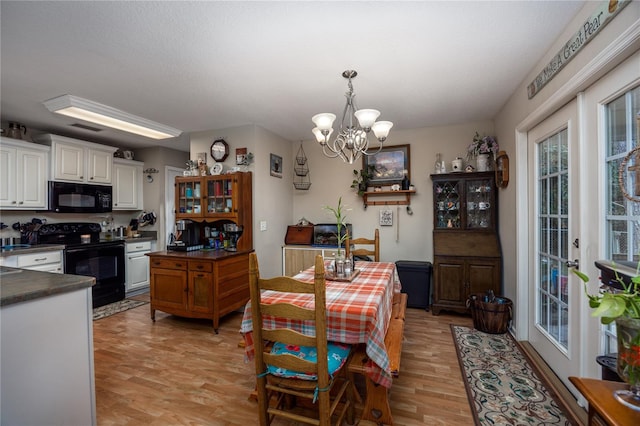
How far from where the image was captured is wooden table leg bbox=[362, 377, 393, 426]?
171 cm

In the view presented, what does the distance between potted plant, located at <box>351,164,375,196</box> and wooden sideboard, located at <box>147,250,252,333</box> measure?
1909 millimetres

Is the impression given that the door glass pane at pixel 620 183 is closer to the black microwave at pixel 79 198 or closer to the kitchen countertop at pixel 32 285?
the kitchen countertop at pixel 32 285

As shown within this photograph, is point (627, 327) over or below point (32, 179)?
below

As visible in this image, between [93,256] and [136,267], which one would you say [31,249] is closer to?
[93,256]

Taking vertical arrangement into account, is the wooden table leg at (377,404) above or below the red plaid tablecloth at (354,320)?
below

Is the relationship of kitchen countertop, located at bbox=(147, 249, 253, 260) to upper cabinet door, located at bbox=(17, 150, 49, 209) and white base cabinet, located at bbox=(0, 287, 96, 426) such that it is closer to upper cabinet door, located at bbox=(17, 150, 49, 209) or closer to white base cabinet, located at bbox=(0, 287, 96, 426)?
white base cabinet, located at bbox=(0, 287, 96, 426)

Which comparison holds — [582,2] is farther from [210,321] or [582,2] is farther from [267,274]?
[210,321]

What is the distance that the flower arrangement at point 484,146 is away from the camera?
3471 millimetres

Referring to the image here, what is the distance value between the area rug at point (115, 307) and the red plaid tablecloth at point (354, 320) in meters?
2.98

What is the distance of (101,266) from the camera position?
397 cm

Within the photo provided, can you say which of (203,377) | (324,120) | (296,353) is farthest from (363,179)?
(203,377)

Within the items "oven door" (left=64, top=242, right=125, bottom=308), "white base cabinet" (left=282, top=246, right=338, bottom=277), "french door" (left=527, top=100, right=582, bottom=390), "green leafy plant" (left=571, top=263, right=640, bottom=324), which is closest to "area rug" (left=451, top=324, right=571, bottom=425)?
"french door" (left=527, top=100, right=582, bottom=390)

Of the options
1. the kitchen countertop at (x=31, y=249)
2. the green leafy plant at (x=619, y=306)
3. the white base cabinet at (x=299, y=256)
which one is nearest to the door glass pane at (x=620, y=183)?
the green leafy plant at (x=619, y=306)

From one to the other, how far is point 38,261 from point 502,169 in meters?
5.45
